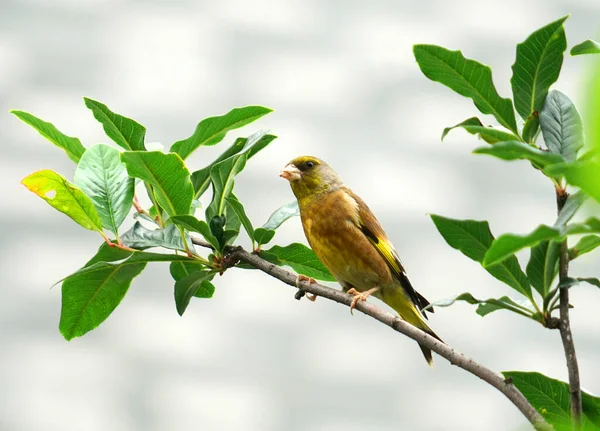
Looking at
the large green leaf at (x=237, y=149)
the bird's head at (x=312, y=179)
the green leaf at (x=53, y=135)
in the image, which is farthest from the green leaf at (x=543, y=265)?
the bird's head at (x=312, y=179)

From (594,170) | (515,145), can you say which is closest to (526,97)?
(515,145)

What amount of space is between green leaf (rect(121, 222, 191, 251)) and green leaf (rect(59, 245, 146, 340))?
0.12 feet

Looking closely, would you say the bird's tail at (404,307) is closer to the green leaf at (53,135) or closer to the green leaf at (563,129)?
the green leaf at (53,135)

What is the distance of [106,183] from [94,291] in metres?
0.20

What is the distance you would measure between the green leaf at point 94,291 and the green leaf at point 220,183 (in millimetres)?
158

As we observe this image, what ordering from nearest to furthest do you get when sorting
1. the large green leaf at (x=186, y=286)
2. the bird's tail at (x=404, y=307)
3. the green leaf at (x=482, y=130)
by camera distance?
the green leaf at (x=482, y=130), the large green leaf at (x=186, y=286), the bird's tail at (x=404, y=307)

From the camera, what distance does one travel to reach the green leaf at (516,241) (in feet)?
2.47

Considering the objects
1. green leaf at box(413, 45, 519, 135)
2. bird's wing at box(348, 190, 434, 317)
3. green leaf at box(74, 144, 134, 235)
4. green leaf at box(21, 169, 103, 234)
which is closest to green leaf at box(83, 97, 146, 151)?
green leaf at box(74, 144, 134, 235)

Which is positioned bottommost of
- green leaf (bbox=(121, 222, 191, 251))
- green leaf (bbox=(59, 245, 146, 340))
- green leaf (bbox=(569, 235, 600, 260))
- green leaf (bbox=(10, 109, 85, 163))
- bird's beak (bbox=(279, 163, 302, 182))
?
green leaf (bbox=(59, 245, 146, 340))

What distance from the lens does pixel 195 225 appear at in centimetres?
135

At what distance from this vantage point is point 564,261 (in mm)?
1058

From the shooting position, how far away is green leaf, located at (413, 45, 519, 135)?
120cm

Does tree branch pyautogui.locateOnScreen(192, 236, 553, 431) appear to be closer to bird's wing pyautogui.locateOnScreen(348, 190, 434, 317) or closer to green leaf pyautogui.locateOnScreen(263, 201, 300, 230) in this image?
green leaf pyautogui.locateOnScreen(263, 201, 300, 230)

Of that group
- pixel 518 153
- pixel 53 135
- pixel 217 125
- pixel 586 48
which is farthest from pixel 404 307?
pixel 518 153
